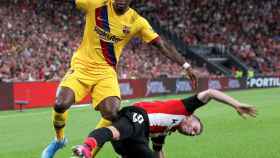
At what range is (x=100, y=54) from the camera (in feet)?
36.2

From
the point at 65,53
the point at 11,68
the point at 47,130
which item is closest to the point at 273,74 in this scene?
the point at 65,53

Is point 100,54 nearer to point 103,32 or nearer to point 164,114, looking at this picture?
point 103,32

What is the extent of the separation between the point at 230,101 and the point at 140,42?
32.6 m

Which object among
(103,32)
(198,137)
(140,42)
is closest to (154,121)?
(103,32)

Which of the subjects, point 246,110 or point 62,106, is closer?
point 246,110

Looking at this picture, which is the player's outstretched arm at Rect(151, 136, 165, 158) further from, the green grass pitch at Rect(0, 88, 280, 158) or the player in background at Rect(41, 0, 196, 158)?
the green grass pitch at Rect(0, 88, 280, 158)

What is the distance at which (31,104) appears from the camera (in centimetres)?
2753

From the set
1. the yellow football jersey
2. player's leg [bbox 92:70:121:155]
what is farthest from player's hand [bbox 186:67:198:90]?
player's leg [bbox 92:70:121:155]

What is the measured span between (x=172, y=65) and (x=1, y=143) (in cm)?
2644

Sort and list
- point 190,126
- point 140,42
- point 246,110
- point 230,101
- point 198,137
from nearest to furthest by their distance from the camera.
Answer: point 246,110 < point 230,101 < point 190,126 < point 198,137 < point 140,42

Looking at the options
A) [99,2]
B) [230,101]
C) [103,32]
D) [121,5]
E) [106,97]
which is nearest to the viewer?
[230,101]

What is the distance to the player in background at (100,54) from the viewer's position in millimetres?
10672

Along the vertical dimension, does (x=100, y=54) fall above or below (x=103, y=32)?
below

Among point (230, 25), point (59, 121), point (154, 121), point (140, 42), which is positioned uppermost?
point (230, 25)
